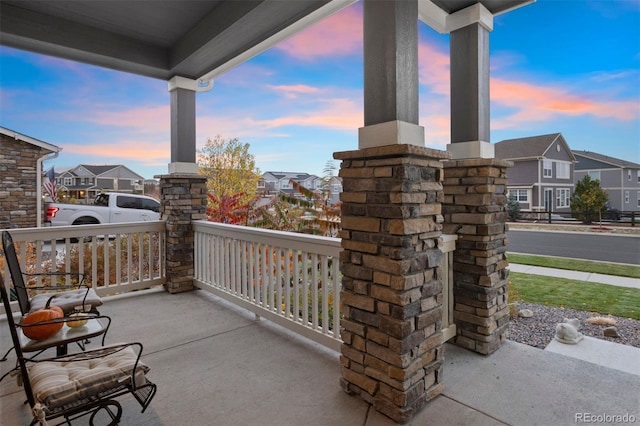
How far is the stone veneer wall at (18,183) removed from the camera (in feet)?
22.6

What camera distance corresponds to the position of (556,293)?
12.8ft

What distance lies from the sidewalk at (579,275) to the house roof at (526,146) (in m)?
1.56

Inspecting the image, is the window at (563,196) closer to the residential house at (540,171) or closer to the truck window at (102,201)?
the residential house at (540,171)

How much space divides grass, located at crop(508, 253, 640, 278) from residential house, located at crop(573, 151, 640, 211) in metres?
0.75

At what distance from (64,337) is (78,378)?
66 centimetres

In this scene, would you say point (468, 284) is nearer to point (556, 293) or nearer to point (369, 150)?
point (369, 150)

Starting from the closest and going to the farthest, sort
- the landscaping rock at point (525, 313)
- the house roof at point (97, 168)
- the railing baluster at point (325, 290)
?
the railing baluster at point (325, 290) < the landscaping rock at point (525, 313) < the house roof at point (97, 168)

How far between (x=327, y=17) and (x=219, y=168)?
6.70 meters

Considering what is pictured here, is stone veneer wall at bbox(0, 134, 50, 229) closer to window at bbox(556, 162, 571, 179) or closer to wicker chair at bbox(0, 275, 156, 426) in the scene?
wicker chair at bbox(0, 275, 156, 426)

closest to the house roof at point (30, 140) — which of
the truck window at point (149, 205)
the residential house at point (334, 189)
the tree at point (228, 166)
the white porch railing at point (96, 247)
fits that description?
the truck window at point (149, 205)

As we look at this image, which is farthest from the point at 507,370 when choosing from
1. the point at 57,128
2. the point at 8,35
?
the point at 57,128

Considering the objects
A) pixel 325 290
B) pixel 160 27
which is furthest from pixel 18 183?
pixel 325 290

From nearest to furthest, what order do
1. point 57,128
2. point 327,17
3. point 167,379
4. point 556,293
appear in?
point 167,379 → point 327,17 → point 556,293 → point 57,128

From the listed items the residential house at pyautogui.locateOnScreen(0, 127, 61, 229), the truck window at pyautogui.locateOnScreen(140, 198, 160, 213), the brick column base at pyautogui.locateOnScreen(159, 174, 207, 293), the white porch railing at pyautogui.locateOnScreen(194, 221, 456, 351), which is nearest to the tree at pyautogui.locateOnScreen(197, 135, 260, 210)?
the truck window at pyautogui.locateOnScreen(140, 198, 160, 213)
